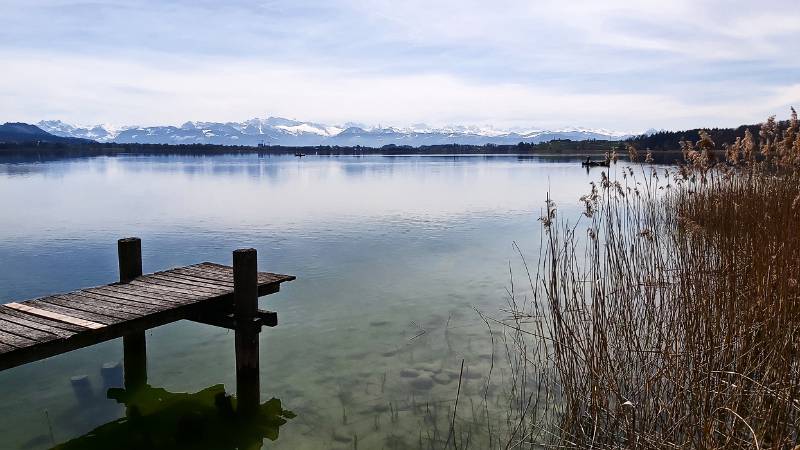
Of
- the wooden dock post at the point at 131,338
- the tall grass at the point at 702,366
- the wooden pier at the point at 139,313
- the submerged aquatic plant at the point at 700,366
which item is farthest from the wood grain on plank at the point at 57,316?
the tall grass at the point at 702,366

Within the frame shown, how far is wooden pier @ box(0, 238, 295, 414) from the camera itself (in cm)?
557

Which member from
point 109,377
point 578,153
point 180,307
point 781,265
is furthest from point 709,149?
point 578,153

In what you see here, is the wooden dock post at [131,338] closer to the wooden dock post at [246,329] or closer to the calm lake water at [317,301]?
the calm lake water at [317,301]

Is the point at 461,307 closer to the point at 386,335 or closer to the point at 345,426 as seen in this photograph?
the point at 386,335

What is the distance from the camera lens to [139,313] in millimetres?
6223

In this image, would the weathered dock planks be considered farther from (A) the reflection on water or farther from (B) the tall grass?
(B) the tall grass

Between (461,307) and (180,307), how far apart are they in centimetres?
533

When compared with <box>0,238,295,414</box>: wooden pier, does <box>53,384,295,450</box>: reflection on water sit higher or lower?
lower

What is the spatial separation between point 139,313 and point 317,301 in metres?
5.09

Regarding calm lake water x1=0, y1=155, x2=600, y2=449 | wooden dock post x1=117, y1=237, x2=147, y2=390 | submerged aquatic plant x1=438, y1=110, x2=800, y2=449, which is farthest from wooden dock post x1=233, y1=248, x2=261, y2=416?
submerged aquatic plant x1=438, y1=110, x2=800, y2=449

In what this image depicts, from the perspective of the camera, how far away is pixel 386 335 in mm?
9164

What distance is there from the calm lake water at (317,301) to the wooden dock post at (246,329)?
371mm

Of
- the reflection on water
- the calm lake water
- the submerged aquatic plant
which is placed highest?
the submerged aquatic plant

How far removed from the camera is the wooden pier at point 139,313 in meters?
5.57
